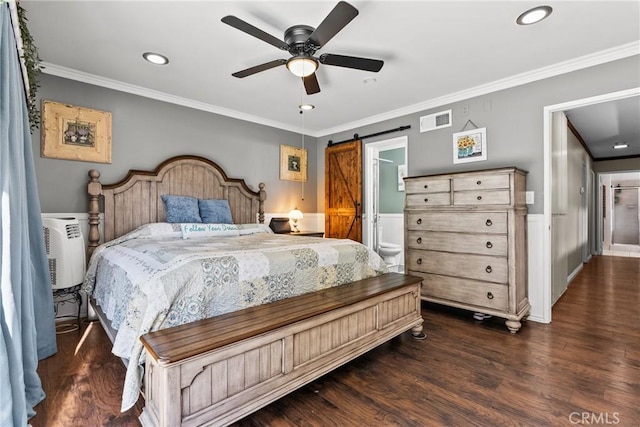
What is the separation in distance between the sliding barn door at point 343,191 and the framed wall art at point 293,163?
38 cm

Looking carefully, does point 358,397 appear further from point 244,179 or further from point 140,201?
point 244,179

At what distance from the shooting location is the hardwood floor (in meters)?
1.66

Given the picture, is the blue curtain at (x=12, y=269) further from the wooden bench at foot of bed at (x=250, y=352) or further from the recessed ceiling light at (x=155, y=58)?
the recessed ceiling light at (x=155, y=58)

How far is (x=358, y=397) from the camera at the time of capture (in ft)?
6.08

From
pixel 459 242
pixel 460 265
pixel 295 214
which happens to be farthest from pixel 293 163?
pixel 460 265

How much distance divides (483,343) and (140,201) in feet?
12.2

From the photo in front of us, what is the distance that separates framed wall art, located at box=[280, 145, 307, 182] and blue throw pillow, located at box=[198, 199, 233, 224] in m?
1.30

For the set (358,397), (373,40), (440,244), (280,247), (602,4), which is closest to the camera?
(358,397)

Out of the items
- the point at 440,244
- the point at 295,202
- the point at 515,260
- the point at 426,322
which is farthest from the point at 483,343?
the point at 295,202

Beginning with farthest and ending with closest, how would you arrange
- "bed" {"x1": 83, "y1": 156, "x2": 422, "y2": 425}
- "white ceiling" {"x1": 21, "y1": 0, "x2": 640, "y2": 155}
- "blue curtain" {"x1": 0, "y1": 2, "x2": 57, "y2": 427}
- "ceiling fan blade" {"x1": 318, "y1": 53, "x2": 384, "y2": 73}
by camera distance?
1. "ceiling fan blade" {"x1": 318, "y1": 53, "x2": 384, "y2": 73}
2. "white ceiling" {"x1": 21, "y1": 0, "x2": 640, "y2": 155}
3. "bed" {"x1": 83, "y1": 156, "x2": 422, "y2": 425}
4. "blue curtain" {"x1": 0, "y1": 2, "x2": 57, "y2": 427}

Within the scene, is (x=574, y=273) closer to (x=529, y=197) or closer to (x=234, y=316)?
(x=529, y=197)

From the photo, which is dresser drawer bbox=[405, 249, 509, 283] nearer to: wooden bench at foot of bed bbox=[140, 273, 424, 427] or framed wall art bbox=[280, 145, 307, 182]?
wooden bench at foot of bed bbox=[140, 273, 424, 427]

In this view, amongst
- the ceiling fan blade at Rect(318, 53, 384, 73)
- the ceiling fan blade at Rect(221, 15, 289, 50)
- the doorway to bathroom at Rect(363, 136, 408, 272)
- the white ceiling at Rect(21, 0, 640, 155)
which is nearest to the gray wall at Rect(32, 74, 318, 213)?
the white ceiling at Rect(21, 0, 640, 155)

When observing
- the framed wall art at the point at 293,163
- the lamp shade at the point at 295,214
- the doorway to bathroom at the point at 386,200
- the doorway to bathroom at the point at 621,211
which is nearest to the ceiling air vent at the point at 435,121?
the doorway to bathroom at the point at 386,200
